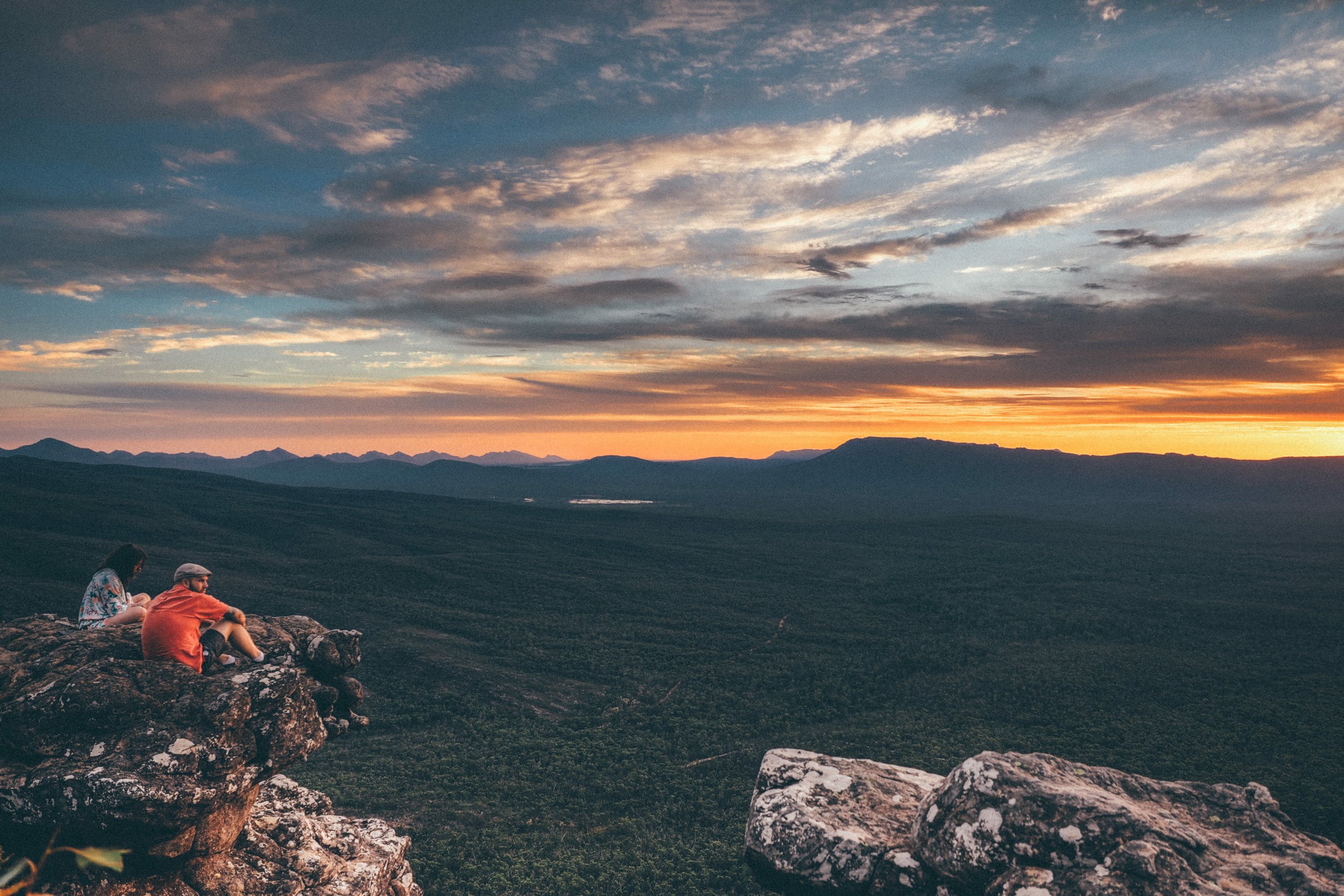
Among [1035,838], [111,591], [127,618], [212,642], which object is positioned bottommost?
[1035,838]

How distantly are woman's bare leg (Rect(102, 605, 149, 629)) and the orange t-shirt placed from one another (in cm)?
82

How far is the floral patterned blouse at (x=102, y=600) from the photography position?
28.8 ft

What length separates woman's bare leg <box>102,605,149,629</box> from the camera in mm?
8438

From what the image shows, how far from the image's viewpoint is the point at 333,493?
114250 mm

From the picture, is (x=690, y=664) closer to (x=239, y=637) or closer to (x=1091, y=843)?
(x=239, y=637)

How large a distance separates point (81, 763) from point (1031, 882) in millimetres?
8805

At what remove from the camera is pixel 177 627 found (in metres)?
7.62

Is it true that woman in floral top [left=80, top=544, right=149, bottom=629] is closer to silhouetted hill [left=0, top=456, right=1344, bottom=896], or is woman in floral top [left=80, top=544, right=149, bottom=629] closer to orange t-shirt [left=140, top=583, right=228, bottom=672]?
orange t-shirt [left=140, top=583, right=228, bottom=672]

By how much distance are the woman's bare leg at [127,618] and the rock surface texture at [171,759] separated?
227mm

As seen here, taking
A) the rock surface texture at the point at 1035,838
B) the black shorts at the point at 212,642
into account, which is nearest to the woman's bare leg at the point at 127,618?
the black shorts at the point at 212,642

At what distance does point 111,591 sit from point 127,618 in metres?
0.70

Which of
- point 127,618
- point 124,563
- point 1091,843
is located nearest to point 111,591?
point 124,563

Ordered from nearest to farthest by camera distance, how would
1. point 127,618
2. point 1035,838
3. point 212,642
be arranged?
1. point 1035,838
2. point 212,642
3. point 127,618

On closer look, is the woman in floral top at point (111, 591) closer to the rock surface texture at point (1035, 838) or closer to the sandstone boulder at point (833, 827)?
the sandstone boulder at point (833, 827)
